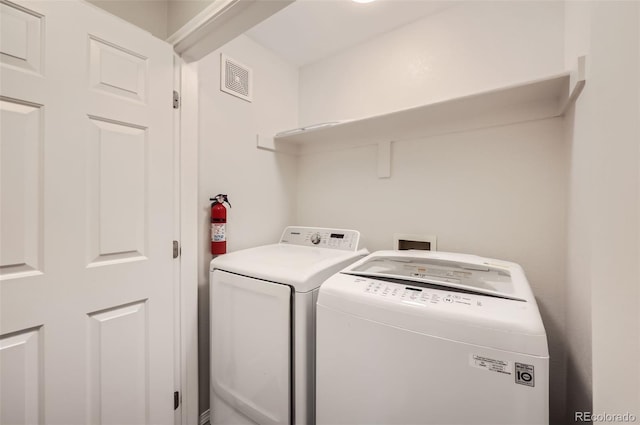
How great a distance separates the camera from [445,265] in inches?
47.2

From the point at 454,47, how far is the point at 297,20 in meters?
1.00

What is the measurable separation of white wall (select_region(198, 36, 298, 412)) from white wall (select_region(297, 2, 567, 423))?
355 millimetres

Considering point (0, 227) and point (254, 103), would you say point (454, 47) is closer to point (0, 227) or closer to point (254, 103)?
point (254, 103)

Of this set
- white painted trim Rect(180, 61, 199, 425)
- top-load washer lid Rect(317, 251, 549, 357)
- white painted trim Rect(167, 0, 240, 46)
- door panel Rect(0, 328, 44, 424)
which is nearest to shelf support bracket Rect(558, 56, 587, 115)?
top-load washer lid Rect(317, 251, 549, 357)

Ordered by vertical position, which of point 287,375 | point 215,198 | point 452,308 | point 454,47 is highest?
point 454,47

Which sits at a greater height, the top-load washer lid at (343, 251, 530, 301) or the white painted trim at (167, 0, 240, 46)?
the white painted trim at (167, 0, 240, 46)

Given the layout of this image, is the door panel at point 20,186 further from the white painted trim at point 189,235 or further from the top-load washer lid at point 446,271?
the top-load washer lid at point 446,271

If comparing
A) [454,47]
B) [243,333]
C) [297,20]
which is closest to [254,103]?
[297,20]

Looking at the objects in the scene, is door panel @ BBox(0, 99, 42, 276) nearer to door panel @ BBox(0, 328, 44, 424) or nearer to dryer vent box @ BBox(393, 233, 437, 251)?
door panel @ BBox(0, 328, 44, 424)

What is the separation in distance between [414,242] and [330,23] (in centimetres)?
156

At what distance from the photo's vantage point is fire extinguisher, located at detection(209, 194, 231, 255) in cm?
152

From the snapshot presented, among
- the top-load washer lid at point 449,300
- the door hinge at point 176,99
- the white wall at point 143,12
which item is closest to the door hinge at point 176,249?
the door hinge at point 176,99

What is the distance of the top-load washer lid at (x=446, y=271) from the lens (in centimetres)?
91

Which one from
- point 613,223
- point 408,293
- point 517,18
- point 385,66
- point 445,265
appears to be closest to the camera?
point 613,223
